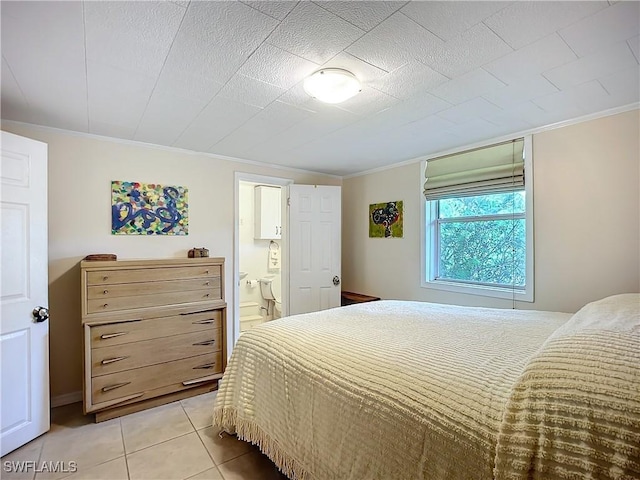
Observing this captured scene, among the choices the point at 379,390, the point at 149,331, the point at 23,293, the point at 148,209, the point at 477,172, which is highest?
the point at 477,172

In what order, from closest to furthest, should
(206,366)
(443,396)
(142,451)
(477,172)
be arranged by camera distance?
(443,396)
(142,451)
(206,366)
(477,172)

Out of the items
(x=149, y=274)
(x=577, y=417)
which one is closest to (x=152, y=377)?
(x=149, y=274)

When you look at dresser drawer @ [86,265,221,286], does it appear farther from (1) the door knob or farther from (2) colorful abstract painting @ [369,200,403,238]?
(2) colorful abstract painting @ [369,200,403,238]

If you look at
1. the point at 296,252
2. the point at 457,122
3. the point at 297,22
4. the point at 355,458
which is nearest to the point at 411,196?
the point at 457,122

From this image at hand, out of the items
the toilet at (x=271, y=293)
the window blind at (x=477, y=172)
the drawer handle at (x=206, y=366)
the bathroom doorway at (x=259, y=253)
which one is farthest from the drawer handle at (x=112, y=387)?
the window blind at (x=477, y=172)

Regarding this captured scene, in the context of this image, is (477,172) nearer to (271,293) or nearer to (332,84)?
(332,84)

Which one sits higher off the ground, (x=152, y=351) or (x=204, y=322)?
(x=204, y=322)

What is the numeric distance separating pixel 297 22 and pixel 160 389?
267 centimetres

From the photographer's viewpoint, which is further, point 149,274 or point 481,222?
point 481,222

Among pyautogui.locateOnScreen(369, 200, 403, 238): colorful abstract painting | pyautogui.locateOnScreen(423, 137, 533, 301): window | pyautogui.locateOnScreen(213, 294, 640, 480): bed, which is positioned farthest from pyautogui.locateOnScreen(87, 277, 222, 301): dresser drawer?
pyautogui.locateOnScreen(423, 137, 533, 301): window

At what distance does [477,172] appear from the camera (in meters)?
2.97

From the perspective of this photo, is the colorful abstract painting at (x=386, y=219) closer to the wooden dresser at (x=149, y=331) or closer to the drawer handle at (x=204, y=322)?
the wooden dresser at (x=149, y=331)

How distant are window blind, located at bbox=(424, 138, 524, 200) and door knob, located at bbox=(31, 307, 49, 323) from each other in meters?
3.32

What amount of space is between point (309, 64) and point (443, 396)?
157cm
